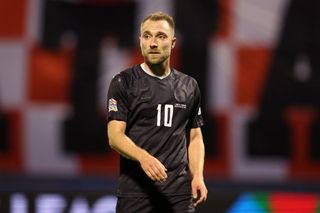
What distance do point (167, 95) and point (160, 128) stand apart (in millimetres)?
161

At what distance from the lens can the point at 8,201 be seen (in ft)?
17.1

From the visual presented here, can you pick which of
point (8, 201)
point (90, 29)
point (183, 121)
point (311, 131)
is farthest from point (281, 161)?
point (183, 121)

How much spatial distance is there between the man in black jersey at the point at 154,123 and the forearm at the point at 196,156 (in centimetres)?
5

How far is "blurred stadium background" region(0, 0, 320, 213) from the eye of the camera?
6391mm

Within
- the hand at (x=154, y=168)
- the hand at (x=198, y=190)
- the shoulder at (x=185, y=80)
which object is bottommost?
the hand at (x=198, y=190)

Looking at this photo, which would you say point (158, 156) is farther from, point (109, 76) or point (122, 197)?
point (109, 76)

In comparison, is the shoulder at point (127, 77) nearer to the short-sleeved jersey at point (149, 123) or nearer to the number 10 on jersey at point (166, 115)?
the short-sleeved jersey at point (149, 123)

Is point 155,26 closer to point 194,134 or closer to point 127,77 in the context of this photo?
point 127,77

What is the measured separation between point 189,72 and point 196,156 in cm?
262

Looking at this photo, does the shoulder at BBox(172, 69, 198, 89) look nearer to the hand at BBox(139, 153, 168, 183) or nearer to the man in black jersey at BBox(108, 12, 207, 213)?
the man in black jersey at BBox(108, 12, 207, 213)

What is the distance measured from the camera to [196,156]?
12.9 ft

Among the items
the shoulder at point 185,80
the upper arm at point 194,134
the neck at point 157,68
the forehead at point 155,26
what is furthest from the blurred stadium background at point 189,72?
the forehead at point 155,26

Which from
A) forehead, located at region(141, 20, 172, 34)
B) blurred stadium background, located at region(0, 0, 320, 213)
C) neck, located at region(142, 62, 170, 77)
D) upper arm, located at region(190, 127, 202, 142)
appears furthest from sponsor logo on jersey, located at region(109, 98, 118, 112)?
blurred stadium background, located at region(0, 0, 320, 213)

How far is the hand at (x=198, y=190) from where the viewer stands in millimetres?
3781
